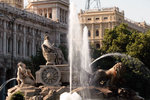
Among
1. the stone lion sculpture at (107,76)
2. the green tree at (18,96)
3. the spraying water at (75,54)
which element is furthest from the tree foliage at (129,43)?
the green tree at (18,96)

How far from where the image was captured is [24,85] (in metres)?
31.2

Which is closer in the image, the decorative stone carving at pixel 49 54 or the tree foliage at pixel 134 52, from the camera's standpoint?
the decorative stone carving at pixel 49 54

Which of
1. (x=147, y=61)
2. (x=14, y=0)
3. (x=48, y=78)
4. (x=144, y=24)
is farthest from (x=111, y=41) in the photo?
(x=144, y=24)

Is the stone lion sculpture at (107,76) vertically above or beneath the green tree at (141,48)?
beneath

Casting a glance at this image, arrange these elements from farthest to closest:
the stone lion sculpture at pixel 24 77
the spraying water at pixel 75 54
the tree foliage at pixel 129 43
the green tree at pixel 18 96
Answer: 1. the tree foliage at pixel 129 43
2. the stone lion sculpture at pixel 24 77
3. the spraying water at pixel 75 54
4. the green tree at pixel 18 96

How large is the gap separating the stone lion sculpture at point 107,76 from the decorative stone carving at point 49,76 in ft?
8.39

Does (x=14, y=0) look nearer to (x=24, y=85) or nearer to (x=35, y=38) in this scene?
(x=35, y=38)

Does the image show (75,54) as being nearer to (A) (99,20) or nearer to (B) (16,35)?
(B) (16,35)

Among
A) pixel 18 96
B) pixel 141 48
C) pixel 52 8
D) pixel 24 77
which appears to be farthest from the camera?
pixel 52 8

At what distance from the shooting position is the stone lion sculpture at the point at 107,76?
31703mm

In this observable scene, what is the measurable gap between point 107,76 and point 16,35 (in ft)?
156

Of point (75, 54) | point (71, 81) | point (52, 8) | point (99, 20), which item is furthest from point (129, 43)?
point (99, 20)

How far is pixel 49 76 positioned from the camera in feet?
102

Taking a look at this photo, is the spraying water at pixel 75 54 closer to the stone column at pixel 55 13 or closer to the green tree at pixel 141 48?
the green tree at pixel 141 48
